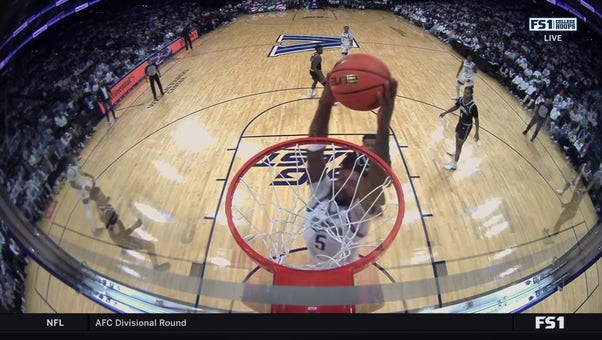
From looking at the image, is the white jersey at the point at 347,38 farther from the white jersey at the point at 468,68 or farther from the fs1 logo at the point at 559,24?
the fs1 logo at the point at 559,24

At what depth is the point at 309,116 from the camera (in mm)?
4203

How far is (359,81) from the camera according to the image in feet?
5.74

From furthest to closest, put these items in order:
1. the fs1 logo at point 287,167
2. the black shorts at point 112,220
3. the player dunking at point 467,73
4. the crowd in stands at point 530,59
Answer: the player dunking at point 467,73, the fs1 logo at point 287,167, the black shorts at point 112,220, the crowd in stands at point 530,59

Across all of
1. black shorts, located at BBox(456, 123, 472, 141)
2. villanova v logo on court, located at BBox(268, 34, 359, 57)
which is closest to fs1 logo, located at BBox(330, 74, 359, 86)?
villanova v logo on court, located at BBox(268, 34, 359, 57)

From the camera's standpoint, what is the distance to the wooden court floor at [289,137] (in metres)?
2.25

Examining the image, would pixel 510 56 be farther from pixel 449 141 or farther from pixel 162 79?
pixel 162 79

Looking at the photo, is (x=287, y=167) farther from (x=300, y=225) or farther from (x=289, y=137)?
(x=300, y=225)

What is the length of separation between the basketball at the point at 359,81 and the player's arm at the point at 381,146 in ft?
0.13

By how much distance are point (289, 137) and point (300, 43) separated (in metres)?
0.94

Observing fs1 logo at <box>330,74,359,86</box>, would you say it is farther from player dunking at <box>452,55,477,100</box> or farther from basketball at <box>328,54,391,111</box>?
player dunking at <box>452,55,477,100</box>
